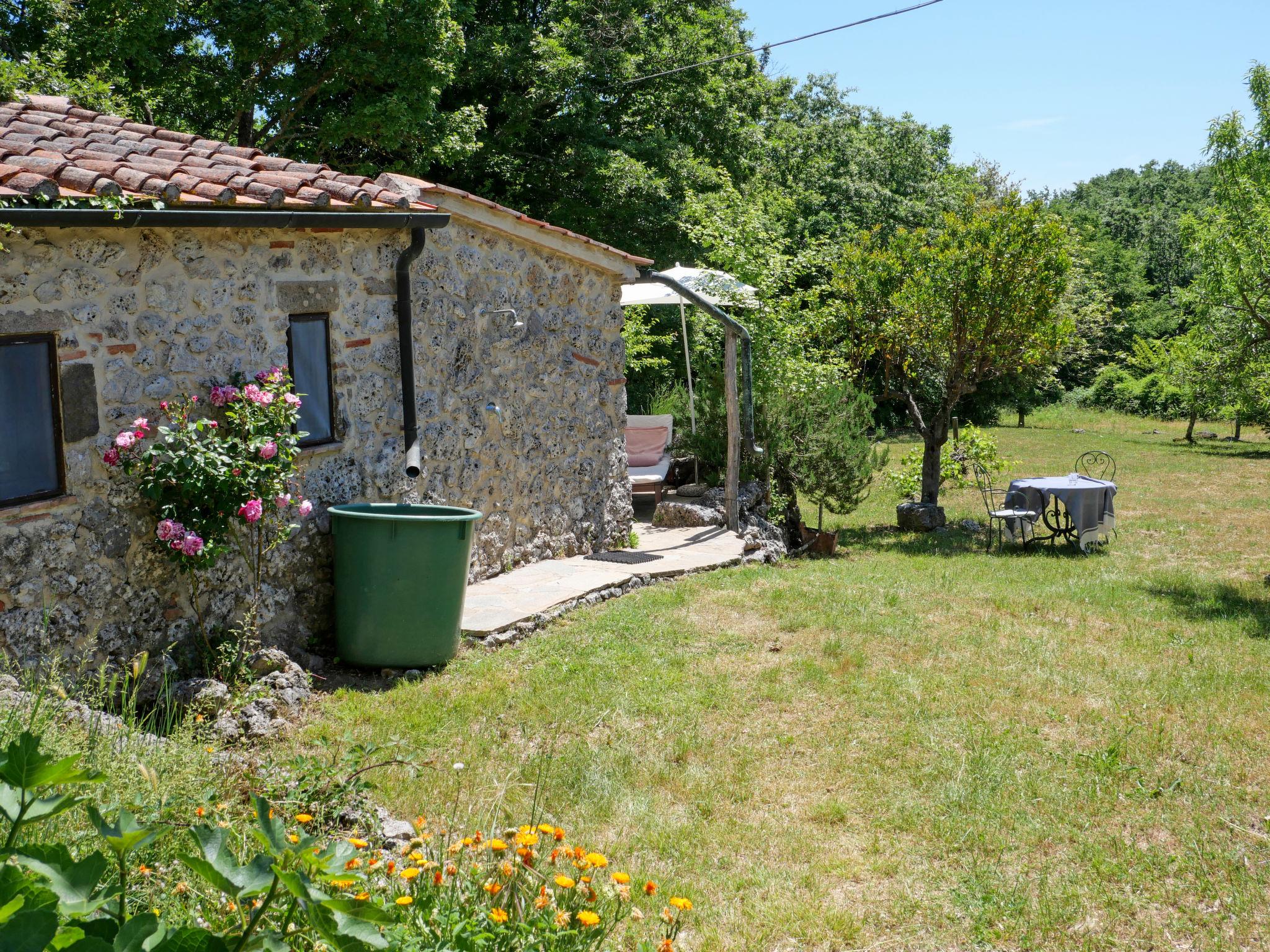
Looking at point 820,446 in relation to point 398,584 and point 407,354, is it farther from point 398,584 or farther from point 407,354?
point 398,584

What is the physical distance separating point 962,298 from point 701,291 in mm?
3508

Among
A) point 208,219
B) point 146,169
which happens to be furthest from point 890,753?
point 146,169

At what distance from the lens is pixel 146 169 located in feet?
18.0

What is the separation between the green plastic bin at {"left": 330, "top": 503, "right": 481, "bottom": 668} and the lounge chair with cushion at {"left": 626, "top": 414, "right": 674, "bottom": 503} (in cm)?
667

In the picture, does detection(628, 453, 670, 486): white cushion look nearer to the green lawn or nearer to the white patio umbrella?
the white patio umbrella

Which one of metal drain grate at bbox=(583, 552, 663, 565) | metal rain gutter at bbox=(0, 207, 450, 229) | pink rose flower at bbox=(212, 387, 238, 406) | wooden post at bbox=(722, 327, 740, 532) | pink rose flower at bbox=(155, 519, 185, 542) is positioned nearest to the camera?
metal rain gutter at bbox=(0, 207, 450, 229)

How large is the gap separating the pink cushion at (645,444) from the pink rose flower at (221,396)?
767 centimetres

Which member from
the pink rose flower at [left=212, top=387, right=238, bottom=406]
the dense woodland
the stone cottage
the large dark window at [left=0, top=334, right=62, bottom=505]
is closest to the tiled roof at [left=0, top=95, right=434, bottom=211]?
the stone cottage

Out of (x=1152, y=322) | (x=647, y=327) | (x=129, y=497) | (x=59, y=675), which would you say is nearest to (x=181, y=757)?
(x=59, y=675)

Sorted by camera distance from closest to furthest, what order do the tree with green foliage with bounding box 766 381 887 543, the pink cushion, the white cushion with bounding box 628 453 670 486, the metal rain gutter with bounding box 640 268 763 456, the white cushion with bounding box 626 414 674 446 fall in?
the metal rain gutter with bounding box 640 268 763 456 < the tree with green foliage with bounding box 766 381 887 543 < the white cushion with bounding box 628 453 670 486 < the pink cushion < the white cushion with bounding box 626 414 674 446

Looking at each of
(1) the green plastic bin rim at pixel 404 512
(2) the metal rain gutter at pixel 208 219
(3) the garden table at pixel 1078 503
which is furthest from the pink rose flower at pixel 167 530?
(3) the garden table at pixel 1078 503

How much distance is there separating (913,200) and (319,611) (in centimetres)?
2719

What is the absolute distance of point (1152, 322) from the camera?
41438 mm

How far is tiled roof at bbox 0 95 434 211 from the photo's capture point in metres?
4.86
